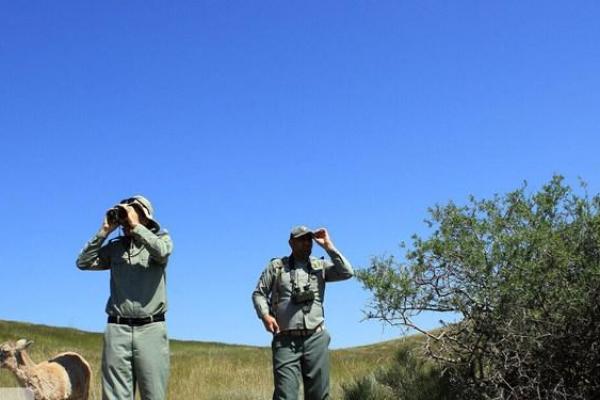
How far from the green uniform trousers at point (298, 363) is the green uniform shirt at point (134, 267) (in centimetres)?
127

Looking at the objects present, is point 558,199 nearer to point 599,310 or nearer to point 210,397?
point 599,310

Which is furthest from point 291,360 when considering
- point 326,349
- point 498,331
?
point 498,331

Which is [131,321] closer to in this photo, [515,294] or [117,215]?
[117,215]

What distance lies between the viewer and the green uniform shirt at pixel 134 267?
6.45 meters

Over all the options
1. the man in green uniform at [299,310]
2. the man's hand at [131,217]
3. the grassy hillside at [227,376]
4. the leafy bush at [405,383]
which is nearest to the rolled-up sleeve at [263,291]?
the man in green uniform at [299,310]

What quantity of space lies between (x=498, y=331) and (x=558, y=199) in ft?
5.80

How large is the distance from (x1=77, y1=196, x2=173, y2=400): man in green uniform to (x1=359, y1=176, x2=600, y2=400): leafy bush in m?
3.47

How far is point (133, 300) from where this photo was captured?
647cm

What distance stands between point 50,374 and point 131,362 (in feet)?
4.71

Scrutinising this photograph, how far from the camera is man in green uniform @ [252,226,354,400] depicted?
729cm

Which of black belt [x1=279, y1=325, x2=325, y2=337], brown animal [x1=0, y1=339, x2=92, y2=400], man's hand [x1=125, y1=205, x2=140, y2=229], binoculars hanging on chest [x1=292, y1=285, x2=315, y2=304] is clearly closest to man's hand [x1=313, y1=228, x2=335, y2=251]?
binoculars hanging on chest [x1=292, y1=285, x2=315, y2=304]

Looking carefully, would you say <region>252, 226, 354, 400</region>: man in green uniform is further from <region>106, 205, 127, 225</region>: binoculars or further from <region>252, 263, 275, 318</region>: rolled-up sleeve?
<region>106, 205, 127, 225</region>: binoculars

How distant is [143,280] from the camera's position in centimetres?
653

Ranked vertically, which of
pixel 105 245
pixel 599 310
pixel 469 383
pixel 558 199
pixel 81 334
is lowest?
pixel 469 383
